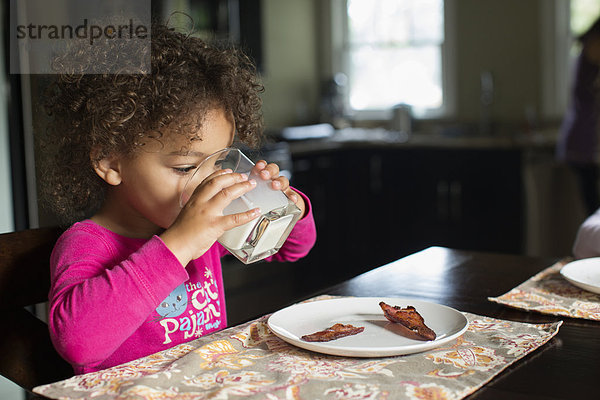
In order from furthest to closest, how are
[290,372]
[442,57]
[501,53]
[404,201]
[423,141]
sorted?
[442,57] < [501,53] < [404,201] < [423,141] < [290,372]

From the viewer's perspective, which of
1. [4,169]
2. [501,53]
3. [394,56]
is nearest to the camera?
[4,169]

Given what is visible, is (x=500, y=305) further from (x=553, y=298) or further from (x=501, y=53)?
(x=501, y=53)

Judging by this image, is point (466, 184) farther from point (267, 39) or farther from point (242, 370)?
point (242, 370)

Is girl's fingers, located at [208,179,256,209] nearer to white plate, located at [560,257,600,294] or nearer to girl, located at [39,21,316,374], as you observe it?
girl, located at [39,21,316,374]

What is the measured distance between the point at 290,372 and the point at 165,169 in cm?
44

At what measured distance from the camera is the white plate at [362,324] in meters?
0.86

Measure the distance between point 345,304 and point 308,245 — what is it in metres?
0.37

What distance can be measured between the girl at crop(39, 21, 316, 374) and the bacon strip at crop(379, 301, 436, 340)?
0.73 ft

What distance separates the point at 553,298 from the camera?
1.15 meters

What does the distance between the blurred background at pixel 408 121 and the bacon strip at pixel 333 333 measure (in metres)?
2.46

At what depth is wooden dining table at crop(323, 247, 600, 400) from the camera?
30.9 inches

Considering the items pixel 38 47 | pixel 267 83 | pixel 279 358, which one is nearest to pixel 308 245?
pixel 279 358

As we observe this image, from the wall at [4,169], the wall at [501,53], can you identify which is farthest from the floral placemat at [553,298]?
the wall at [501,53]

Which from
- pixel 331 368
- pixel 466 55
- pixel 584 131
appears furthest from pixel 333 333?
pixel 466 55
